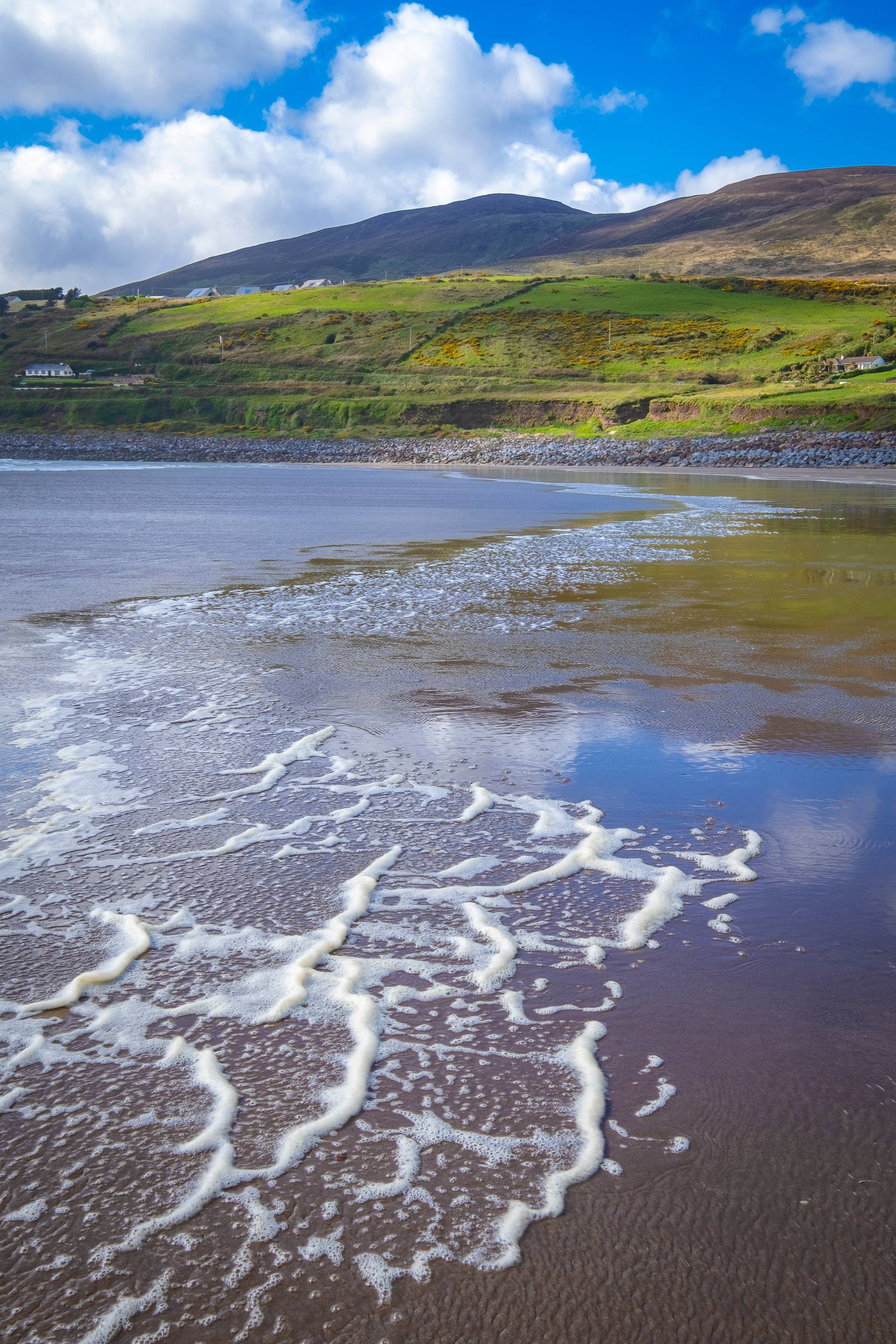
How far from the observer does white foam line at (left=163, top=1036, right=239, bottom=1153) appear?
275 cm

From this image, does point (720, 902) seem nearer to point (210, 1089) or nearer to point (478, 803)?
point (478, 803)

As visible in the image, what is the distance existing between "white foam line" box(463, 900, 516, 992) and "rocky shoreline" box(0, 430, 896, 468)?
47.7 m

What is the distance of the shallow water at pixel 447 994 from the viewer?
2328mm

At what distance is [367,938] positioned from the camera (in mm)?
3953

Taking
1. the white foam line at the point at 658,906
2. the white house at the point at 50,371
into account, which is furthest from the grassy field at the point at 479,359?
the white foam line at the point at 658,906

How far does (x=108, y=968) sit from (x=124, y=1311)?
1.59 metres

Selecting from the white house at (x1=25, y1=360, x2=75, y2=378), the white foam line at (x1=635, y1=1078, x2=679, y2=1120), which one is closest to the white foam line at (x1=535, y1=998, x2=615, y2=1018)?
the white foam line at (x1=635, y1=1078, x2=679, y2=1120)

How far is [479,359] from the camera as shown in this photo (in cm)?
8981

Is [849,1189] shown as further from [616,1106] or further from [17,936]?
[17,936]

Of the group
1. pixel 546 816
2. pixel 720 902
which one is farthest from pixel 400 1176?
pixel 546 816

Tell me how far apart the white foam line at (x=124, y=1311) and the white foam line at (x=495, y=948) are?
1560 mm

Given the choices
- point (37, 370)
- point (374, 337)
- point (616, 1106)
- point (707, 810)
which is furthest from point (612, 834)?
point (37, 370)

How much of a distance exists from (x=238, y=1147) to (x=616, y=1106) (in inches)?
44.3

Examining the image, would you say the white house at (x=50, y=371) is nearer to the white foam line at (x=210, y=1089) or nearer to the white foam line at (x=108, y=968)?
the white foam line at (x=108, y=968)
